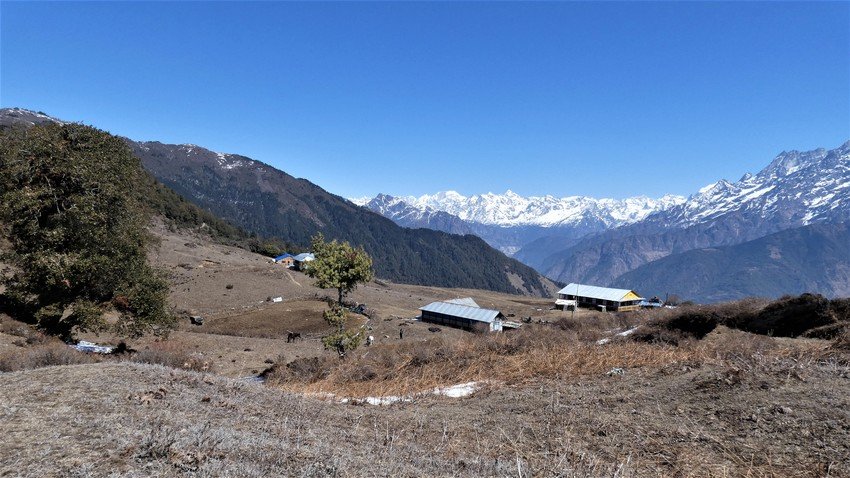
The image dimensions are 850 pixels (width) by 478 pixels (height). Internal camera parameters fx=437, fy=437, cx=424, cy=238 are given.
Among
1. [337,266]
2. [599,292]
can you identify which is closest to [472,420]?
[337,266]

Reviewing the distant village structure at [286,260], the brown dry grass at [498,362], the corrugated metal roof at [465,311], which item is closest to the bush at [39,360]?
the brown dry grass at [498,362]

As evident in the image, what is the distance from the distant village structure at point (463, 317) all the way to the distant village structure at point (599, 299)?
28048 mm

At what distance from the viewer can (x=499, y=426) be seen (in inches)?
284

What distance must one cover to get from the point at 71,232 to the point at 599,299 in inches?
3607

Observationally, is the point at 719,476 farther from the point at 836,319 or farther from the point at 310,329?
the point at 310,329

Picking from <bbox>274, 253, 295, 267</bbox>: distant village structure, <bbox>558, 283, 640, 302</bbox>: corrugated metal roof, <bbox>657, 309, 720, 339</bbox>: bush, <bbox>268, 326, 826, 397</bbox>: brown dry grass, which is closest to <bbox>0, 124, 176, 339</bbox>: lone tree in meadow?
<bbox>268, 326, 826, 397</bbox>: brown dry grass

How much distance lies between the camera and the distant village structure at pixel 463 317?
6594 centimetres

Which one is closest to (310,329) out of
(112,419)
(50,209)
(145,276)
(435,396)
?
(145,276)

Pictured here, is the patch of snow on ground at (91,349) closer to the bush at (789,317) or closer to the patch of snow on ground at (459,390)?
the patch of snow on ground at (459,390)

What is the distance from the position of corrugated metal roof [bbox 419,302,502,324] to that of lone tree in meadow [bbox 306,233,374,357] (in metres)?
42.6

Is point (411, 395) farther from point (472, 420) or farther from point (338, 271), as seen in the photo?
point (338, 271)

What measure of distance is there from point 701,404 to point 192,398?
8252 millimetres

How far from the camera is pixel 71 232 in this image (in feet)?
66.4

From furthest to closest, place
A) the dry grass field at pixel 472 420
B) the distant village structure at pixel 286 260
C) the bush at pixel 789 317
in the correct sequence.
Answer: the distant village structure at pixel 286 260 → the bush at pixel 789 317 → the dry grass field at pixel 472 420
